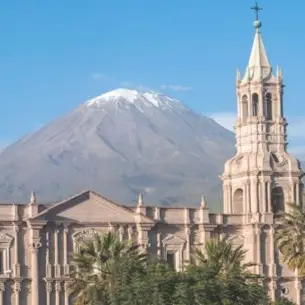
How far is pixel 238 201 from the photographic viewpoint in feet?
321

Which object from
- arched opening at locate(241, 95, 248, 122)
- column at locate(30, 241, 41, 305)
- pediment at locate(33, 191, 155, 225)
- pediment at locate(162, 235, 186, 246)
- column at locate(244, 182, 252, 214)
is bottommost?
column at locate(30, 241, 41, 305)

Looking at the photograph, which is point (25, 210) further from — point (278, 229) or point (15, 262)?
point (278, 229)

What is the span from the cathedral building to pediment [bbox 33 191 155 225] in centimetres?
7

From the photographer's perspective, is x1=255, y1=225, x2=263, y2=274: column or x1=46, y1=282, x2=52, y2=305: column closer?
x1=46, y1=282, x2=52, y2=305: column

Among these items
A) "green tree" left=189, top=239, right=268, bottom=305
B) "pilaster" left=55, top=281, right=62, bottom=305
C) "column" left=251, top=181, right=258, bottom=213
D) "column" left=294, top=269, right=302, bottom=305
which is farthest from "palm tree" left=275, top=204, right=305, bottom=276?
"pilaster" left=55, top=281, right=62, bottom=305

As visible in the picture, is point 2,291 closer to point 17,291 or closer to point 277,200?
point 17,291

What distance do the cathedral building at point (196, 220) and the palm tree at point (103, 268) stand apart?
10.2 metres

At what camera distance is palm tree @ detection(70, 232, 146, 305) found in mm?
72438

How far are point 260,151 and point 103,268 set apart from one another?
2535 cm

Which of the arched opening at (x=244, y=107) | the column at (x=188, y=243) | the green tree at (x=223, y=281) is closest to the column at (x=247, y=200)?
the column at (x=188, y=243)

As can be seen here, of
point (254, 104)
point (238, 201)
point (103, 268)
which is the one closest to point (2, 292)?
point (103, 268)

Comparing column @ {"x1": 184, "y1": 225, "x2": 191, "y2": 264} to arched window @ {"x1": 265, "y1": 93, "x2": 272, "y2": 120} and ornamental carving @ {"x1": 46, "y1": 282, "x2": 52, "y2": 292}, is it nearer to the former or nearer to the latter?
ornamental carving @ {"x1": 46, "y1": 282, "x2": 52, "y2": 292}

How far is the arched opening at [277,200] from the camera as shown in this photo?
96.4 m

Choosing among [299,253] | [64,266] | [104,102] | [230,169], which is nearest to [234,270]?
[299,253]
